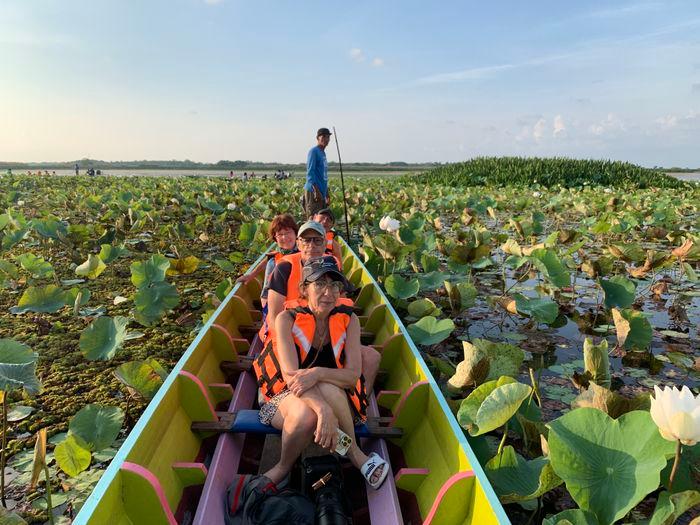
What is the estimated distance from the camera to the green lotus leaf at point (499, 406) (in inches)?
64.8

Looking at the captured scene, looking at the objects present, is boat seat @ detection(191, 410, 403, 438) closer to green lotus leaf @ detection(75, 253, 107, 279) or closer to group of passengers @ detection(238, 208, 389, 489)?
group of passengers @ detection(238, 208, 389, 489)

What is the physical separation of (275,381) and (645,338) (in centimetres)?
254

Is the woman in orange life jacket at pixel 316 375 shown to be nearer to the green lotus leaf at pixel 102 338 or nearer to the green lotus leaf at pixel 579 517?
the green lotus leaf at pixel 579 517

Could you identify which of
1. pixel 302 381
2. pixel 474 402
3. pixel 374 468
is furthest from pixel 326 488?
pixel 474 402

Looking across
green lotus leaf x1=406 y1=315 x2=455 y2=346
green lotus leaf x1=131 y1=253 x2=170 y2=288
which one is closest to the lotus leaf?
green lotus leaf x1=406 y1=315 x2=455 y2=346

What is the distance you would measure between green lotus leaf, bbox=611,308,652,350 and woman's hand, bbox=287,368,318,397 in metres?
2.14

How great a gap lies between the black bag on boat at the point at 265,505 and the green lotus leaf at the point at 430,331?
1483 millimetres

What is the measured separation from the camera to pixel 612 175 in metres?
21.8

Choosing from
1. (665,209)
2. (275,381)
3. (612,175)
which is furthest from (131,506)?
(612,175)

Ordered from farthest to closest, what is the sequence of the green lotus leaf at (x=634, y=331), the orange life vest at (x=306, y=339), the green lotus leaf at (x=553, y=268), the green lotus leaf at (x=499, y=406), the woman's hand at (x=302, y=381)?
the green lotus leaf at (x=553, y=268) → the green lotus leaf at (x=634, y=331) → the orange life vest at (x=306, y=339) → the woman's hand at (x=302, y=381) → the green lotus leaf at (x=499, y=406)

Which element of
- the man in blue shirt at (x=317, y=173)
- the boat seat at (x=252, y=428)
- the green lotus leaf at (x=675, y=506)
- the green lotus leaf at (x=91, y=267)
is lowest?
the boat seat at (x=252, y=428)

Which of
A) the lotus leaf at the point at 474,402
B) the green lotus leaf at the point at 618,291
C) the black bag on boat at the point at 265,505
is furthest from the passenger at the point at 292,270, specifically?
the green lotus leaf at the point at 618,291

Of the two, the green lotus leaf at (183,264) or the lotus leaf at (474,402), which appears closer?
the lotus leaf at (474,402)

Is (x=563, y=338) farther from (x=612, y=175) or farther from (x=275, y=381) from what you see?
(x=612, y=175)
